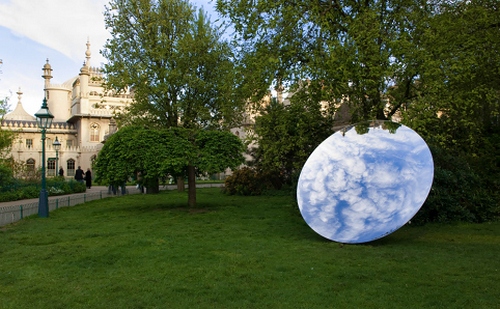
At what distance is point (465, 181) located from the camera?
1442cm

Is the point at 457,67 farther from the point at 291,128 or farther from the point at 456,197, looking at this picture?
the point at 291,128

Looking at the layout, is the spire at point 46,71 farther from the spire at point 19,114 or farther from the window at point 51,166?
the window at point 51,166

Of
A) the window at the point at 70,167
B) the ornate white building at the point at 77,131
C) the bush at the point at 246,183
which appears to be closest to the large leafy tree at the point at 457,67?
the bush at the point at 246,183

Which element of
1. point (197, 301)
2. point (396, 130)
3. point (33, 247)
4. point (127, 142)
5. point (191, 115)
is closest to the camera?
point (197, 301)

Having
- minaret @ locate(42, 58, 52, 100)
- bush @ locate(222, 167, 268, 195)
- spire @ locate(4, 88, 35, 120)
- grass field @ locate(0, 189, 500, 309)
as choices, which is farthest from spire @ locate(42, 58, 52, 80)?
grass field @ locate(0, 189, 500, 309)

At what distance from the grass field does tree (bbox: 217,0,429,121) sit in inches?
188

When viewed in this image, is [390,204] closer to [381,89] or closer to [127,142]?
[381,89]

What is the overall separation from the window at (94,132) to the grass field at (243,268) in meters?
58.4

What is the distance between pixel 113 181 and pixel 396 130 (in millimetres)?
11056

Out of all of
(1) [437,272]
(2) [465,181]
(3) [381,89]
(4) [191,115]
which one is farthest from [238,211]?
(1) [437,272]

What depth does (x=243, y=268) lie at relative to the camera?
8219 mm

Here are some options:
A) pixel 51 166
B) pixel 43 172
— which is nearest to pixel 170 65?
pixel 43 172

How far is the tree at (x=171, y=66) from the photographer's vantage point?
19562 millimetres

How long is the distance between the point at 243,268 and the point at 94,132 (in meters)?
66.2
